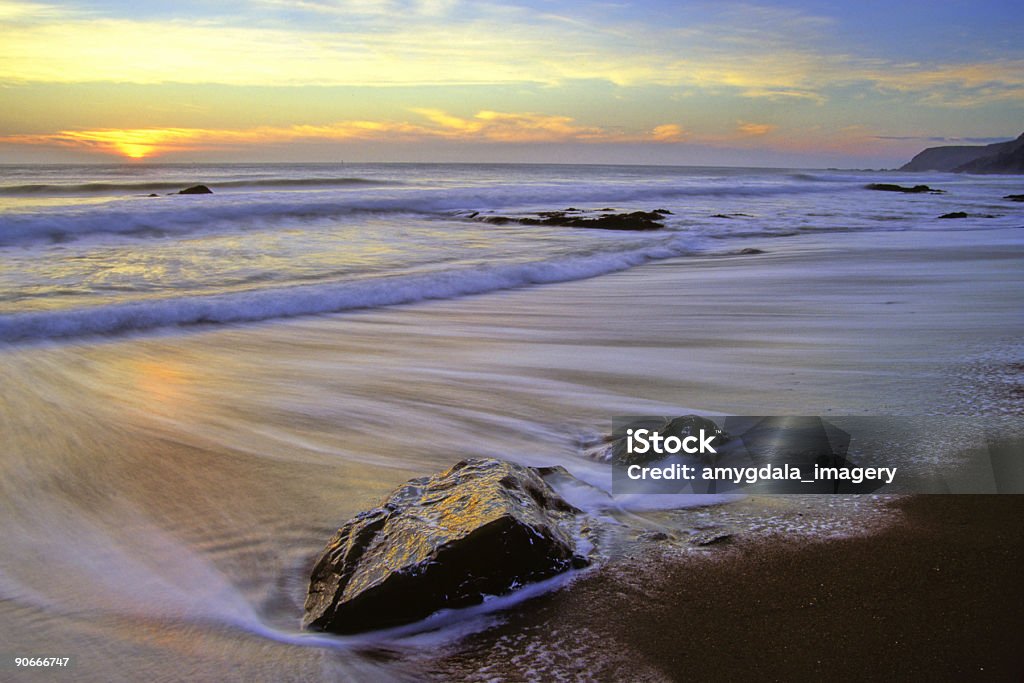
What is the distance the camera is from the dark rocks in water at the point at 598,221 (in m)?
14.3

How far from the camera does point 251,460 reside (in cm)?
309

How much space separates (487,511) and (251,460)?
1475 millimetres

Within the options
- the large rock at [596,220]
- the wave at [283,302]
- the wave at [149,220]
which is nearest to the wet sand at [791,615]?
the wave at [283,302]

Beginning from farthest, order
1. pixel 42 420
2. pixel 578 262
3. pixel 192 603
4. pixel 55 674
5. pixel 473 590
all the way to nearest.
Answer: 1. pixel 578 262
2. pixel 42 420
3. pixel 192 603
4. pixel 473 590
5. pixel 55 674

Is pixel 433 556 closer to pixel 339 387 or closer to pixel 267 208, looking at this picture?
pixel 339 387

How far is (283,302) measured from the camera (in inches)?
263

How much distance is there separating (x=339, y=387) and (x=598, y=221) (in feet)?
37.4

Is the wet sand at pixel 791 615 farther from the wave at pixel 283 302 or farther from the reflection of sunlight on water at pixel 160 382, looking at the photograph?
the wave at pixel 283 302

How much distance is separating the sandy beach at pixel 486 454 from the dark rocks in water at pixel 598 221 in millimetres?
8025

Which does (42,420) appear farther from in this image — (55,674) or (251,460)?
(55,674)

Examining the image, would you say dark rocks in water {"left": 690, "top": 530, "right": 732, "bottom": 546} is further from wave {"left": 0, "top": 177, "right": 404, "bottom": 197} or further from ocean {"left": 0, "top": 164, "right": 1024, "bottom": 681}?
wave {"left": 0, "top": 177, "right": 404, "bottom": 197}

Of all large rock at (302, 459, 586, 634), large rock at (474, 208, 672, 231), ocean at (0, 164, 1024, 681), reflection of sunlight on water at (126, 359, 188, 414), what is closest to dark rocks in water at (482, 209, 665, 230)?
large rock at (474, 208, 672, 231)

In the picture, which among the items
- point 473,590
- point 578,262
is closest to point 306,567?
point 473,590

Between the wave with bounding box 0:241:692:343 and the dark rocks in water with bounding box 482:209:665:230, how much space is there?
5079 mm
